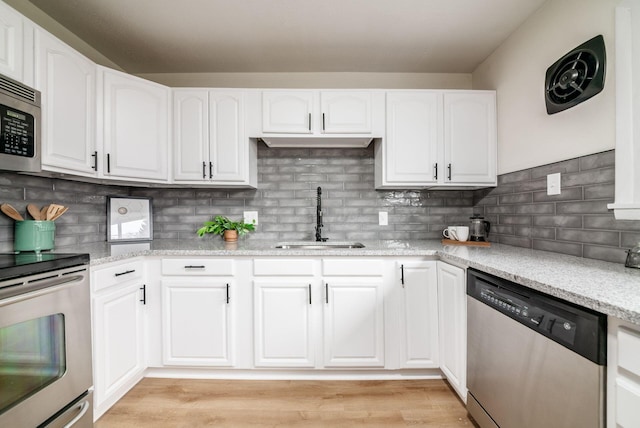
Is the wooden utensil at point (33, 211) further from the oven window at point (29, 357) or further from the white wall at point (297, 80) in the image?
the white wall at point (297, 80)

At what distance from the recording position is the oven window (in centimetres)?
107

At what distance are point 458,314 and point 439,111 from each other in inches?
58.6

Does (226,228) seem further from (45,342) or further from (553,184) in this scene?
(553,184)

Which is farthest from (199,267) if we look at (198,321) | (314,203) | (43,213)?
(314,203)

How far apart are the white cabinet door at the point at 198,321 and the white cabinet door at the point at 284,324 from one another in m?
0.19

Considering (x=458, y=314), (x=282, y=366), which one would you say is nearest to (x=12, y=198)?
(x=282, y=366)

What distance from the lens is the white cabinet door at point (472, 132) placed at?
2.23 meters

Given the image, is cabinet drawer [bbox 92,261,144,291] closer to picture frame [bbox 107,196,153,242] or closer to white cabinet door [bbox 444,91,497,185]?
picture frame [bbox 107,196,153,242]

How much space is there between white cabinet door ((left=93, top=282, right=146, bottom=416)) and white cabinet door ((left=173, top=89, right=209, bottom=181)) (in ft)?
2.89

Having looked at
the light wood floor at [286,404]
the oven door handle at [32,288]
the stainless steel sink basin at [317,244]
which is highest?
the stainless steel sink basin at [317,244]

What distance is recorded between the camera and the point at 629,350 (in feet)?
2.43

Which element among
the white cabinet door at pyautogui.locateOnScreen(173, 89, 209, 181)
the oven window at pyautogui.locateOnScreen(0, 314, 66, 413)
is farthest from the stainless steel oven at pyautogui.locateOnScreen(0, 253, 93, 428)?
the white cabinet door at pyautogui.locateOnScreen(173, 89, 209, 181)

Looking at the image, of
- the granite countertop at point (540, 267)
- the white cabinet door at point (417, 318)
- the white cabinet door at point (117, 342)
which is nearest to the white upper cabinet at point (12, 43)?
the granite countertop at point (540, 267)

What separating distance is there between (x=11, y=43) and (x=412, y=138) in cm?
235
